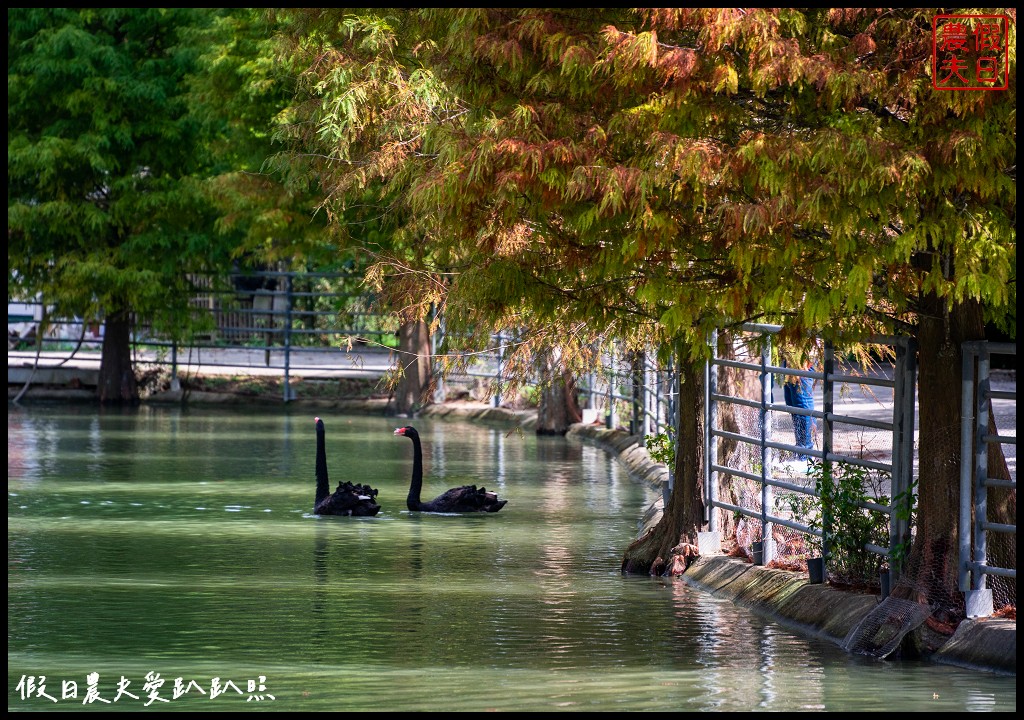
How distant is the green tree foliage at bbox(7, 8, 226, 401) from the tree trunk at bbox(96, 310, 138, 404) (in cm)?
3

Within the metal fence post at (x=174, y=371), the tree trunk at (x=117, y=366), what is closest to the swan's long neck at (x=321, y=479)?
the tree trunk at (x=117, y=366)

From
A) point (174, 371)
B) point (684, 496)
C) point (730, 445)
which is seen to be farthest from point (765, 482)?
point (174, 371)

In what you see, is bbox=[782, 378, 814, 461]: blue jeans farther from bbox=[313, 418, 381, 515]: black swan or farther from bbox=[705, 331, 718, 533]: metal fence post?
bbox=[313, 418, 381, 515]: black swan

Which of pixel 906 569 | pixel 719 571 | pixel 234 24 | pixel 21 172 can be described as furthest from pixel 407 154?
pixel 21 172

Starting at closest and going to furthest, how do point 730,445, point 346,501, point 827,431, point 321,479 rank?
point 827,431 < point 730,445 < point 346,501 < point 321,479

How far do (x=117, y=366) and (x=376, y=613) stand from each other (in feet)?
88.8

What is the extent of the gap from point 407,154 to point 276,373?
26.0 meters

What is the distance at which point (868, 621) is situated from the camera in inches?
439

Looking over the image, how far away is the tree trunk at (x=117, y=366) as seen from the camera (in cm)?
3841

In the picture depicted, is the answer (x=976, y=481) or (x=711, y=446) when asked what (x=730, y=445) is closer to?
(x=711, y=446)

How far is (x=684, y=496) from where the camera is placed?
15.1 metres

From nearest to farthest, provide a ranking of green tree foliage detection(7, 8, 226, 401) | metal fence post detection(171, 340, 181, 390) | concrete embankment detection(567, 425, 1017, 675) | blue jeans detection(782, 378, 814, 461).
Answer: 1. concrete embankment detection(567, 425, 1017, 675)
2. blue jeans detection(782, 378, 814, 461)
3. green tree foliage detection(7, 8, 226, 401)
4. metal fence post detection(171, 340, 181, 390)

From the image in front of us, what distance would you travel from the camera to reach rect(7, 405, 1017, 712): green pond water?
9.71 m

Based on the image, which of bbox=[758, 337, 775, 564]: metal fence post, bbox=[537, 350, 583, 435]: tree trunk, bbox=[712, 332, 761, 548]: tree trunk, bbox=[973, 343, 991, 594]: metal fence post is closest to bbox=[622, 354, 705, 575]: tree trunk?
bbox=[712, 332, 761, 548]: tree trunk
